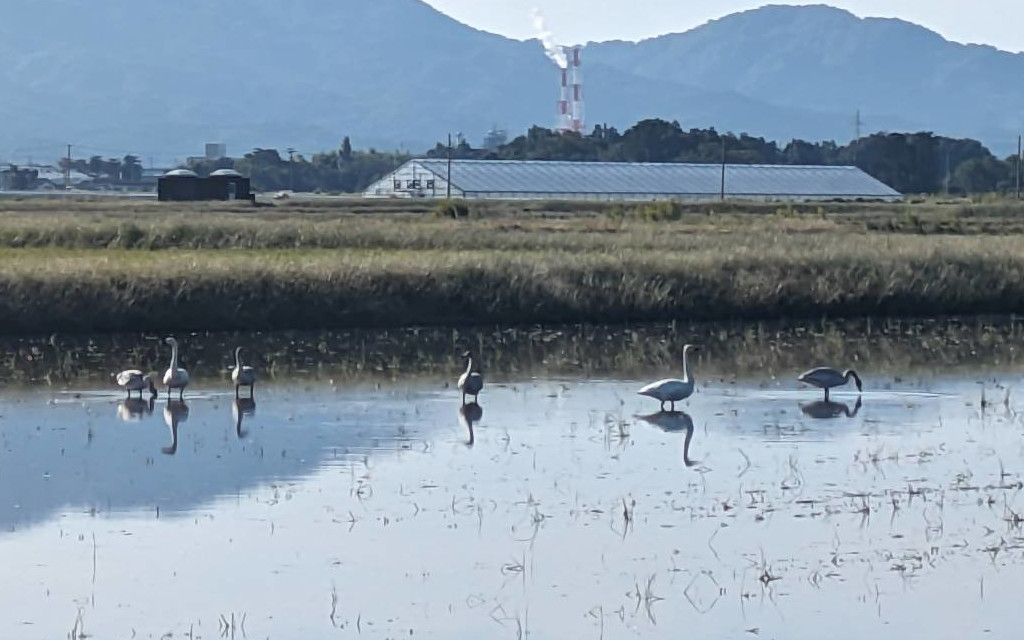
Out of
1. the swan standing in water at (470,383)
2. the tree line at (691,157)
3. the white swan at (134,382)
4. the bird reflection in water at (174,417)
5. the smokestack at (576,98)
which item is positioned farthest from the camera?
the smokestack at (576,98)

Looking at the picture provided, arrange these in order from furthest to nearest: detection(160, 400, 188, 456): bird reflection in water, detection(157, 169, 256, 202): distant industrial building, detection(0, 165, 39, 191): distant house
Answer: detection(0, 165, 39, 191): distant house < detection(157, 169, 256, 202): distant industrial building < detection(160, 400, 188, 456): bird reflection in water

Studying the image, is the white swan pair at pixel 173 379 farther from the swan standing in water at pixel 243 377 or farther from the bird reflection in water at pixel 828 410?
the bird reflection in water at pixel 828 410

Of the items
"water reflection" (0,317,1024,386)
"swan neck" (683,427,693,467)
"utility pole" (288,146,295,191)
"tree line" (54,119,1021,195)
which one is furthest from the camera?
"utility pole" (288,146,295,191)

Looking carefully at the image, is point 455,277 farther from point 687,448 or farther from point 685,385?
point 687,448

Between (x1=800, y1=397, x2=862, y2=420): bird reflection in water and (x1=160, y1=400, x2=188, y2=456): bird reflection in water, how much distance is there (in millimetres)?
4791

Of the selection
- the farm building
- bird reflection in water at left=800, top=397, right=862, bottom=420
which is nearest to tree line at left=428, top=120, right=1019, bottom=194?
the farm building

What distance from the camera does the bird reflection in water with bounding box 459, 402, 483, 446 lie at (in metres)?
13.2

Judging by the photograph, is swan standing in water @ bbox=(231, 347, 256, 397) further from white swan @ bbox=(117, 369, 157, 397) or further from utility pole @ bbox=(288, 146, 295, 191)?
utility pole @ bbox=(288, 146, 295, 191)

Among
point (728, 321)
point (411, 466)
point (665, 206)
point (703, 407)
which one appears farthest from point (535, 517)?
point (665, 206)

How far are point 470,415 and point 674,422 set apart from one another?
1.60 m

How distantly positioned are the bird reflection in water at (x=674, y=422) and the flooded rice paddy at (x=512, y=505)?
51 mm

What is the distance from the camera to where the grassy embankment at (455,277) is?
67.5 ft

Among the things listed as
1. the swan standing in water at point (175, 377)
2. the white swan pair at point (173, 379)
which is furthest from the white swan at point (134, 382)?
the swan standing in water at point (175, 377)

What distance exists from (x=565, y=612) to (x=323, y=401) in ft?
23.1
